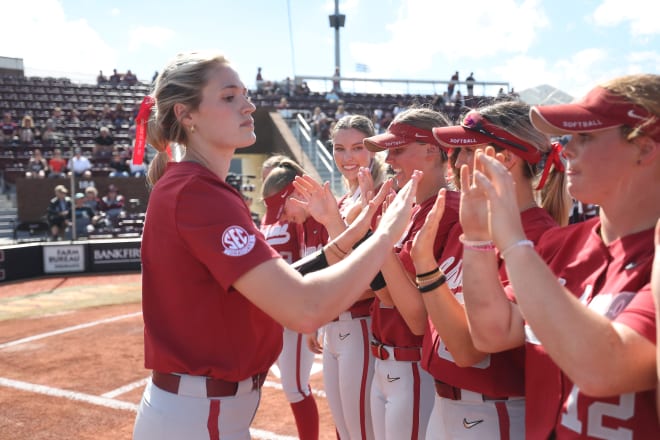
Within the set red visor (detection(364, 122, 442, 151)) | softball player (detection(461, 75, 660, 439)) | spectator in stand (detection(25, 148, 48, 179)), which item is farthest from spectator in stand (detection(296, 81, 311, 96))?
softball player (detection(461, 75, 660, 439))

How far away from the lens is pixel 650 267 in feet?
4.80

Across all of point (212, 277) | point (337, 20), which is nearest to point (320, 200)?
point (212, 277)

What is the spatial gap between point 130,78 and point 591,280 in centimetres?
2966

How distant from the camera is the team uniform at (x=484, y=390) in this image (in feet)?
6.64

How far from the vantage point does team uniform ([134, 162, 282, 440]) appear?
72.7 inches

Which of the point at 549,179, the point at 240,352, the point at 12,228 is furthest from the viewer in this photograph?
the point at 12,228

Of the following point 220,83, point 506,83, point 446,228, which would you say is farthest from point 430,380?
point 506,83

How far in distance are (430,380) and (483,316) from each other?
1153mm

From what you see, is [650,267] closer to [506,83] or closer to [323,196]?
[323,196]

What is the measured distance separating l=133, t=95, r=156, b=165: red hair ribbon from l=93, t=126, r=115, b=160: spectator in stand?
1650 centimetres

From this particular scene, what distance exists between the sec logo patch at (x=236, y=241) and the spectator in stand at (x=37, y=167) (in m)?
15.3

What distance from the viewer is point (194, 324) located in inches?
76.4

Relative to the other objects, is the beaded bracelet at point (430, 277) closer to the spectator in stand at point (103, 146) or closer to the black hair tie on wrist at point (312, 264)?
the black hair tie on wrist at point (312, 264)

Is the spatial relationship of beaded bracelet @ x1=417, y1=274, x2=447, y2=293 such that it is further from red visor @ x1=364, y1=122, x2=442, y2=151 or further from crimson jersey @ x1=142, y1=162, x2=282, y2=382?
red visor @ x1=364, y1=122, x2=442, y2=151
